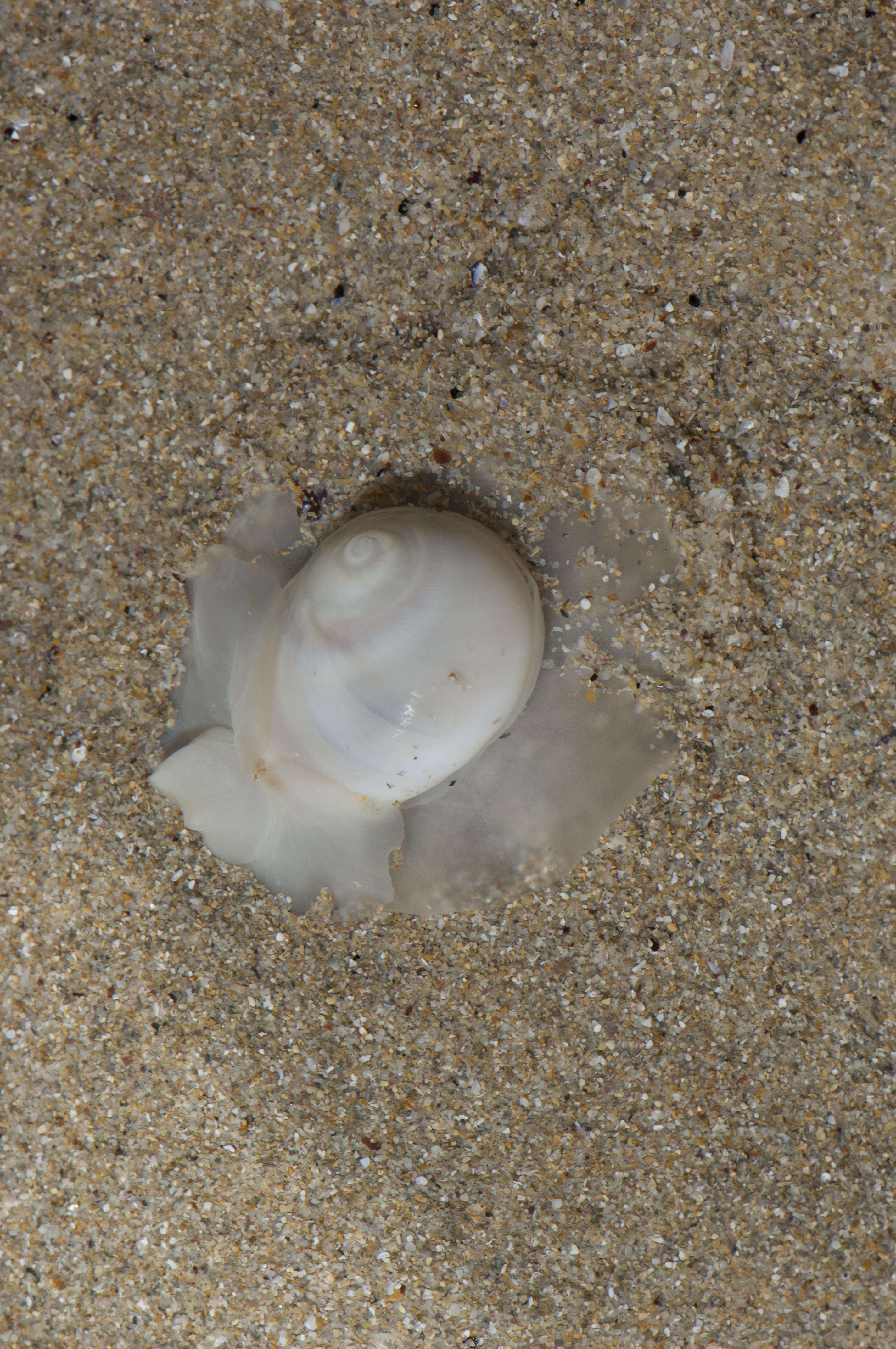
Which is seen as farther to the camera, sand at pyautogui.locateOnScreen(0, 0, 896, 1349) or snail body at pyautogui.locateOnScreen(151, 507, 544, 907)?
sand at pyautogui.locateOnScreen(0, 0, 896, 1349)

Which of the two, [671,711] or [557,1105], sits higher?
[671,711]

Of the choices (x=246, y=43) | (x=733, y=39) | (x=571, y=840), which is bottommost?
(x=571, y=840)

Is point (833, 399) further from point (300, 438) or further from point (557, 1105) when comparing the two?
point (557, 1105)

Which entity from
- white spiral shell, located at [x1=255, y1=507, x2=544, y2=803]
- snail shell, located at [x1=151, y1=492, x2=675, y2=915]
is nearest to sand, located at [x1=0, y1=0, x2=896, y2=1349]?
snail shell, located at [x1=151, y1=492, x2=675, y2=915]

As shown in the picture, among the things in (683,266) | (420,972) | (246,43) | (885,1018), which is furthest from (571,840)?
(246,43)

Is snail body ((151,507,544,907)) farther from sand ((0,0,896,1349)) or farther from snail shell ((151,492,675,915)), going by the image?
sand ((0,0,896,1349))
